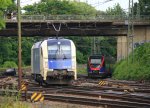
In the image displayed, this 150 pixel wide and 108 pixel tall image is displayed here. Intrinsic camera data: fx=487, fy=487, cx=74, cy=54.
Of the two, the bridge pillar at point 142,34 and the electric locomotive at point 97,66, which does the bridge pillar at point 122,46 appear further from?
the electric locomotive at point 97,66

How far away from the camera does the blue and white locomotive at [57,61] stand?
3134 centimetres

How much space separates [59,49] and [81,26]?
117 ft

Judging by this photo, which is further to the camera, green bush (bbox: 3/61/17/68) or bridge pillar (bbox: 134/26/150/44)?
green bush (bbox: 3/61/17/68)

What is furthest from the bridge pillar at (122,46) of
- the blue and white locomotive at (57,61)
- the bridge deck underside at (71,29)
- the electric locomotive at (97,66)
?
the blue and white locomotive at (57,61)

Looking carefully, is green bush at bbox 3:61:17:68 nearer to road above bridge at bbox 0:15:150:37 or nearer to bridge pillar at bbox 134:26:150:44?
road above bridge at bbox 0:15:150:37

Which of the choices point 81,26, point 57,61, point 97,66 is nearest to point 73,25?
point 81,26

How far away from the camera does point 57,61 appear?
31656 millimetres

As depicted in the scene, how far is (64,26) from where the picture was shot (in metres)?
66.0

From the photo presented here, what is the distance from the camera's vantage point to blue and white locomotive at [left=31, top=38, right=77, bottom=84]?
31344 mm

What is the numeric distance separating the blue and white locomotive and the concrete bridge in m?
31.8

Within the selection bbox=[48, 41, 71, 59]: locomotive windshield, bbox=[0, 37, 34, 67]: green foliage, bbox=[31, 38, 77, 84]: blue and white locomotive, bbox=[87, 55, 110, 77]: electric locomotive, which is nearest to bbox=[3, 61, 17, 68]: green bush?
bbox=[0, 37, 34, 67]: green foliage

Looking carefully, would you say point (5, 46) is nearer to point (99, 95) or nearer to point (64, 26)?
point (64, 26)

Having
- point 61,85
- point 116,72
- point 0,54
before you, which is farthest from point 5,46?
point 61,85

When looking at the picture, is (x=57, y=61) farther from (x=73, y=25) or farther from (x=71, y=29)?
(x=73, y=25)
